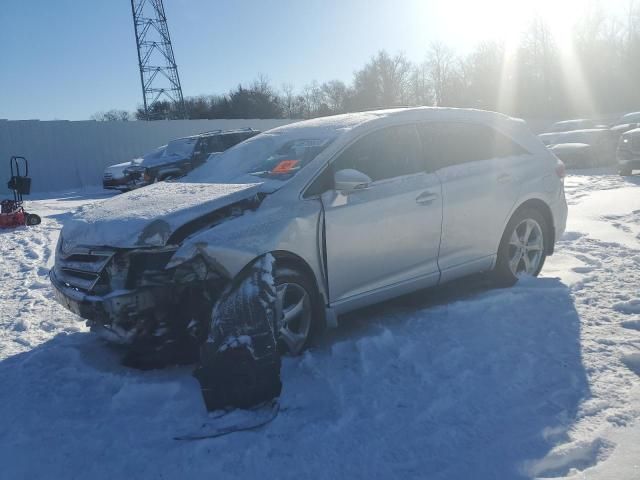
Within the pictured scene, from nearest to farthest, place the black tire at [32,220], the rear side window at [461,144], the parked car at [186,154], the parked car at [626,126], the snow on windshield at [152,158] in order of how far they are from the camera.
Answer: the rear side window at [461,144], the black tire at [32,220], the parked car at [186,154], the snow on windshield at [152,158], the parked car at [626,126]

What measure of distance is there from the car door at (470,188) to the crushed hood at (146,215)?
65.9 inches

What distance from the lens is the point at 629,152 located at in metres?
14.2

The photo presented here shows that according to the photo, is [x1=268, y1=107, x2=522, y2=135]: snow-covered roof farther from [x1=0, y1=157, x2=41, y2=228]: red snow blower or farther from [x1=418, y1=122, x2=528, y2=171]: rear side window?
[x1=0, y1=157, x2=41, y2=228]: red snow blower

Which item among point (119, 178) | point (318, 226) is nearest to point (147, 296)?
point (318, 226)

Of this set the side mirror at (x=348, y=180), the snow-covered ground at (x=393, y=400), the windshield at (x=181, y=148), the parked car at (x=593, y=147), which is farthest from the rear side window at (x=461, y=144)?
the parked car at (x=593, y=147)

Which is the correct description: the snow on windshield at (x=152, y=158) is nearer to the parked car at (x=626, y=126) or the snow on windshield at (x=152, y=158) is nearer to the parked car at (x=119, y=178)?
the parked car at (x=119, y=178)

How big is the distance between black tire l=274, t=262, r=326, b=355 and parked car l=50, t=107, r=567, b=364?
0.01 metres

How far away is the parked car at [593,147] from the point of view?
60.2ft

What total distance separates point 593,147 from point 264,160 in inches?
689

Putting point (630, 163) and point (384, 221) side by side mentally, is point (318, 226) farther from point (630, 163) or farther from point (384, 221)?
point (630, 163)

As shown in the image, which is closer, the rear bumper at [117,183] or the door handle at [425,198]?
the door handle at [425,198]

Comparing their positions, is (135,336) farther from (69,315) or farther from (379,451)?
(69,315)

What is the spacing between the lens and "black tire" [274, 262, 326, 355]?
349 cm

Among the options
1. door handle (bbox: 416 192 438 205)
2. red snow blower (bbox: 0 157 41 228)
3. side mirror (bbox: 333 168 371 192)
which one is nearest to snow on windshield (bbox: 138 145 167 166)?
red snow blower (bbox: 0 157 41 228)
